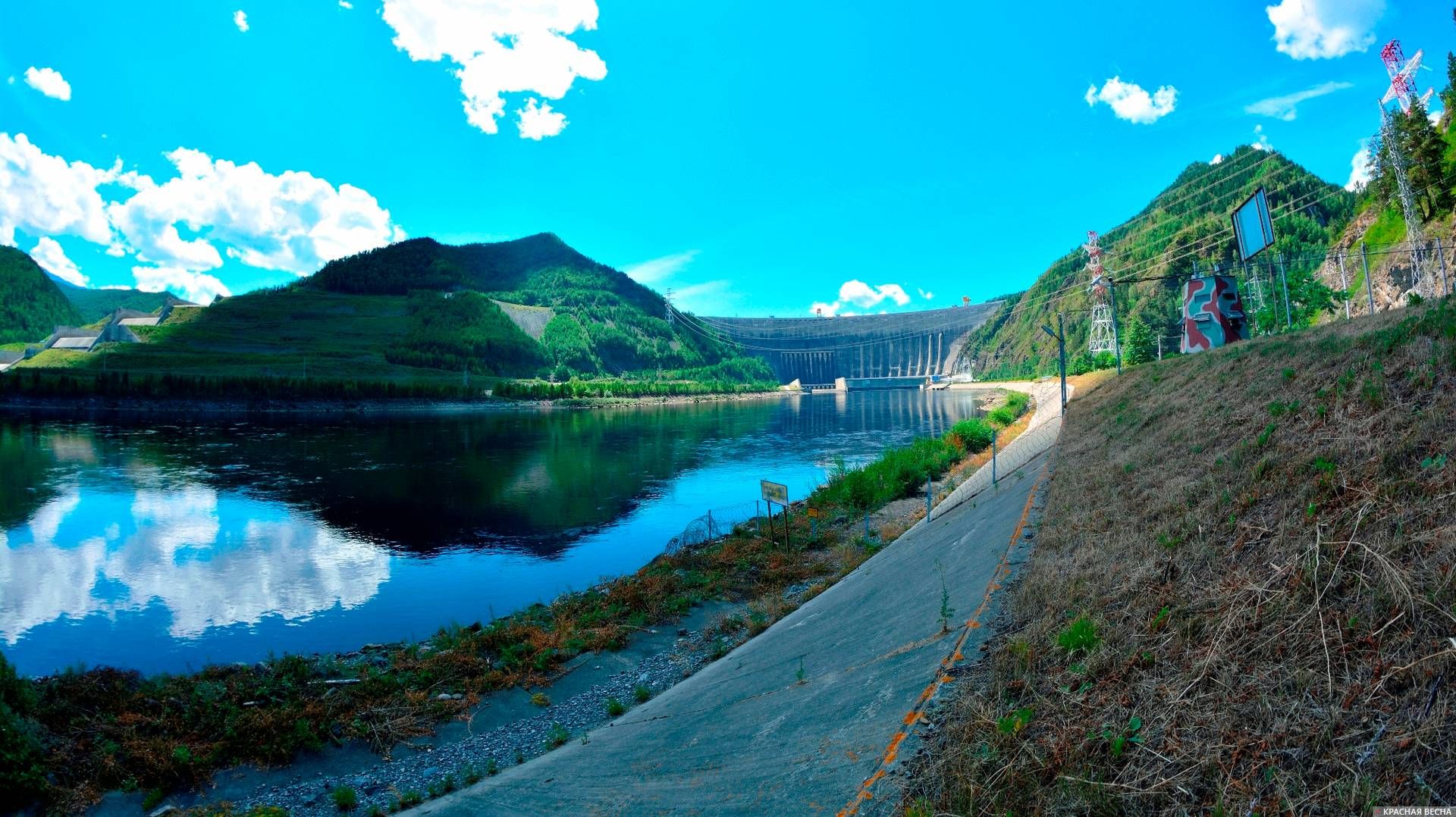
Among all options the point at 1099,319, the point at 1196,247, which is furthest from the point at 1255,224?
the point at 1196,247

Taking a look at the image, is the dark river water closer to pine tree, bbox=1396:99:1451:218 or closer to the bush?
the bush

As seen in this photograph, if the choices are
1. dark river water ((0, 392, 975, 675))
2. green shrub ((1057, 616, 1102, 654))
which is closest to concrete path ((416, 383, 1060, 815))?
green shrub ((1057, 616, 1102, 654))

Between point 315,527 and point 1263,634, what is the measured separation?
33.4 metres

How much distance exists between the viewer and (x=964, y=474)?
27250 mm

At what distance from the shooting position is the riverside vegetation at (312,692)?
8.63 metres

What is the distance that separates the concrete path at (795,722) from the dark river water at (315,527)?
10981 mm

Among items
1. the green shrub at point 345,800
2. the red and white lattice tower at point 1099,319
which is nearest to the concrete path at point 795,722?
the green shrub at point 345,800

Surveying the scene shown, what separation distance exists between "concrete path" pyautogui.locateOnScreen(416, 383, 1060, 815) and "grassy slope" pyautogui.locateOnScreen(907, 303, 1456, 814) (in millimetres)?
641

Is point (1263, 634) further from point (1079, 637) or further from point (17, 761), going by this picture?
point (17, 761)

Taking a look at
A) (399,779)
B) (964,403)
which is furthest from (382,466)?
(964,403)

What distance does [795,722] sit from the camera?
22.2 ft

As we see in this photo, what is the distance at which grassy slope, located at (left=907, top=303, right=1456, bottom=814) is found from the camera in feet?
11.8

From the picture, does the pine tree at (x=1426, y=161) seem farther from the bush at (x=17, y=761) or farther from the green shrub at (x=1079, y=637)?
the bush at (x=17, y=761)

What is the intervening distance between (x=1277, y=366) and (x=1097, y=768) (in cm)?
909
